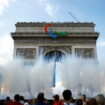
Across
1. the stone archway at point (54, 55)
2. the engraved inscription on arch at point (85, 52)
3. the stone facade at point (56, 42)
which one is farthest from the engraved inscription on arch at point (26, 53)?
the engraved inscription on arch at point (85, 52)

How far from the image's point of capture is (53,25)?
99.1 feet

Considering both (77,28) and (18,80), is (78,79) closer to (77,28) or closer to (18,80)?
(18,80)

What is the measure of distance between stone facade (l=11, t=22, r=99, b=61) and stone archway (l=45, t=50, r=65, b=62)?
58cm

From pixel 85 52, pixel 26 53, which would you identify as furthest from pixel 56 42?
pixel 26 53

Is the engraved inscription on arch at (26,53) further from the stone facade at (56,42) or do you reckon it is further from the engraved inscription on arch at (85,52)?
the engraved inscription on arch at (85,52)

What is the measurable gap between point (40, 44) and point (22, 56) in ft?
9.62

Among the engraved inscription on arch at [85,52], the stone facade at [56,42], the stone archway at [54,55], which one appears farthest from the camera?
the stone archway at [54,55]

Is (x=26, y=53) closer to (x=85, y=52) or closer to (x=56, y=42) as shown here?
(x=56, y=42)

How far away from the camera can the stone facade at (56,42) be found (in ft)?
94.9

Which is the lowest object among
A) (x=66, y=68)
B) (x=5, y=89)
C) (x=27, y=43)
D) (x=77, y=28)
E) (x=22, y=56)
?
(x=5, y=89)

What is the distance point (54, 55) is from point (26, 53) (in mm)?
4330

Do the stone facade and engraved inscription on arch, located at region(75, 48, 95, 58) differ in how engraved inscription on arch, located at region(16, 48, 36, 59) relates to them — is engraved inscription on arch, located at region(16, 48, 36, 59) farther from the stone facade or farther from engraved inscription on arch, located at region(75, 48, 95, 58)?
engraved inscription on arch, located at region(75, 48, 95, 58)

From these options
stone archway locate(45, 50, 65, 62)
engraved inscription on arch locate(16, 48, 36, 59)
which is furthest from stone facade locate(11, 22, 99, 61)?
stone archway locate(45, 50, 65, 62)

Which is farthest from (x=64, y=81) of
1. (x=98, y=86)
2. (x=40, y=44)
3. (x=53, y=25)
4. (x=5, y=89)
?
(x=53, y=25)
